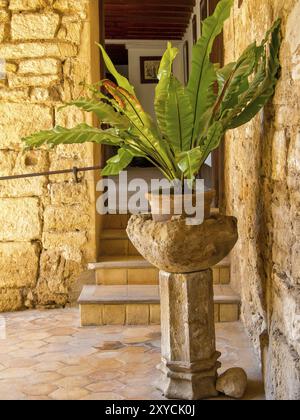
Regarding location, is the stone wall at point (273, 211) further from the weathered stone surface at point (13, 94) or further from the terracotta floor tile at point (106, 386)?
the weathered stone surface at point (13, 94)

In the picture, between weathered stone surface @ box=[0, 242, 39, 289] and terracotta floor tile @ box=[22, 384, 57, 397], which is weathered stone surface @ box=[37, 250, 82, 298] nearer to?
weathered stone surface @ box=[0, 242, 39, 289]

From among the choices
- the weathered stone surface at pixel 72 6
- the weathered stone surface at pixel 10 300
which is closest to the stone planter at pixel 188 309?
the weathered stone surface at pixel 10 300

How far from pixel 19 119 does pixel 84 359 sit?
1.95 metres

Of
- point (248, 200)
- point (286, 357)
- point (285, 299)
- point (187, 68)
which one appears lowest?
point (286, 357)

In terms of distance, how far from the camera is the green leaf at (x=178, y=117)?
93.9 inches

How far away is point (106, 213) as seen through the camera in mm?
4848

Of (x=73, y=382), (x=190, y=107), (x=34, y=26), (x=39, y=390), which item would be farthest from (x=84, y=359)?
(x=34, y=26)

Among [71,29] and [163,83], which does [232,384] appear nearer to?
[163,83]

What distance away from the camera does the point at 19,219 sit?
430 cm

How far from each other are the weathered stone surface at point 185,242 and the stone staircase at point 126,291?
1.25m

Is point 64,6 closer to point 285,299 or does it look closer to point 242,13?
point 242,13

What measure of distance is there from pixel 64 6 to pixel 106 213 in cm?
168
